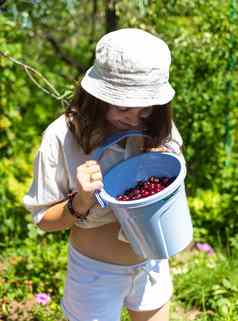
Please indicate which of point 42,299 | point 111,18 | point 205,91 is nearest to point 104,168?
point 42,299

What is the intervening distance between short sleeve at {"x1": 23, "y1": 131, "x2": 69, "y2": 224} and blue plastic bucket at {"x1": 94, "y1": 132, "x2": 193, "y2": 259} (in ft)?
0.39

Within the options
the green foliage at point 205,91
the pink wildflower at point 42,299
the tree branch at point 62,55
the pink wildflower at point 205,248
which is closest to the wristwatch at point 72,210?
the pink wildflower at point 42,299

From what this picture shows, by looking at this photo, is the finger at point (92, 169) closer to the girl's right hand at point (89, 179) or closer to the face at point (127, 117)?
the girl's right hand at point (89, 179)

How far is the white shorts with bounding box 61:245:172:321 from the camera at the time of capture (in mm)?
2203

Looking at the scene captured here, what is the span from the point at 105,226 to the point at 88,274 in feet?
0.50

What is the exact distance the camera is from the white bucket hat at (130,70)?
1.89m

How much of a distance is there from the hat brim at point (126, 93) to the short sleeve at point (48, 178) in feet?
0.68

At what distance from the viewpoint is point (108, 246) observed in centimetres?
220

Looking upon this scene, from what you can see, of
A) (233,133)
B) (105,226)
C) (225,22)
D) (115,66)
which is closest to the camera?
(115,66)

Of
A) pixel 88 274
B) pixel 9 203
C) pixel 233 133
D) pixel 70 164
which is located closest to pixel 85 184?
pixel 70 164

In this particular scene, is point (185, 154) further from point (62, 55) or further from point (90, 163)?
point (90, 163)

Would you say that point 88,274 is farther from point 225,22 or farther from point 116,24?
point 116,24

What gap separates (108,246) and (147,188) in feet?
0.88

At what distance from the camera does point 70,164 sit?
6.84 ft
